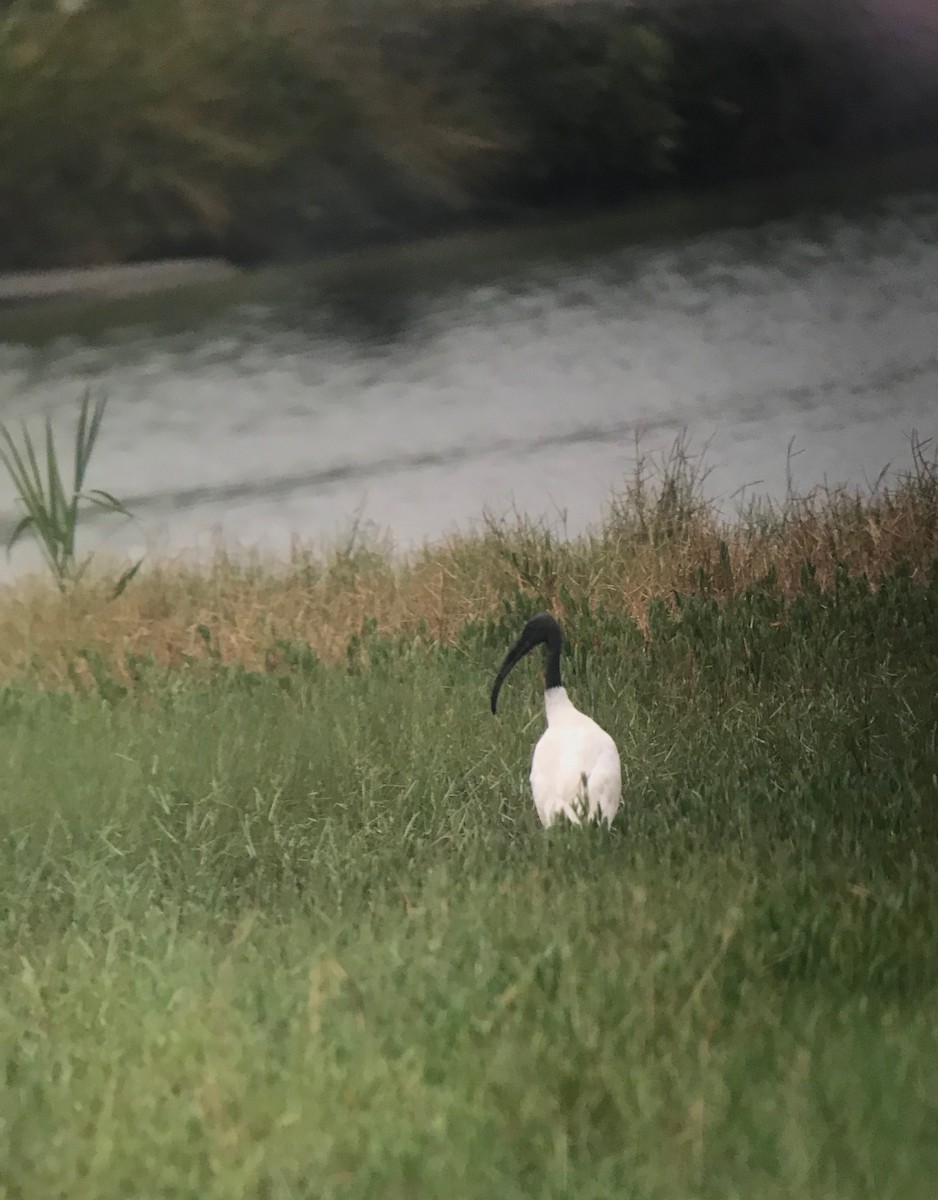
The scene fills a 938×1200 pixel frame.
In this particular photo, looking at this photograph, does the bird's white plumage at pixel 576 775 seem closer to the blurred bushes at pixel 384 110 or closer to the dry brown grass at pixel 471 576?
the dry brown grass at pixel 471 576

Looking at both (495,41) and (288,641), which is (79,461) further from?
(495,41)

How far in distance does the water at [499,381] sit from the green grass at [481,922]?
0.31 m

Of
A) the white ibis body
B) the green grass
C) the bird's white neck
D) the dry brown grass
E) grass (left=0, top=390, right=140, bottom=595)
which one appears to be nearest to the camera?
the green grass

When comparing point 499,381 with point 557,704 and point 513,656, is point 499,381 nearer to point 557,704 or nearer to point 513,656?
point 513,656

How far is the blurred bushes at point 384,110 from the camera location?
2.53m

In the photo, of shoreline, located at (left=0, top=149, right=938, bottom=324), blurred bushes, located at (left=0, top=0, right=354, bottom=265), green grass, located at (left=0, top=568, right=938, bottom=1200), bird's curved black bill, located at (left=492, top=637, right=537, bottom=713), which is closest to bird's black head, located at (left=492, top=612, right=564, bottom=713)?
bird's curved black bill, located at (left=492, top=637, right=537, bottom=713)

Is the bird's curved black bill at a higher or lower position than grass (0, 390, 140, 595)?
lower

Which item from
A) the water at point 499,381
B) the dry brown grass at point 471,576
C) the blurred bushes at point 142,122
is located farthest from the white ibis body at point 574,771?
the blurred bushes at point 142,122

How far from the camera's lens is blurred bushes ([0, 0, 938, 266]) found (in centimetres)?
253

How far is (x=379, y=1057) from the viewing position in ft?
5.88

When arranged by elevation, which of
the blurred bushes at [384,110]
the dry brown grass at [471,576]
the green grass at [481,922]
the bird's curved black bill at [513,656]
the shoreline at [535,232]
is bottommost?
the green grass at [481,922]

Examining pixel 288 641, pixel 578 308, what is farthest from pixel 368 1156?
pixel 578 308

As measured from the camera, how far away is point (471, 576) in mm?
2762

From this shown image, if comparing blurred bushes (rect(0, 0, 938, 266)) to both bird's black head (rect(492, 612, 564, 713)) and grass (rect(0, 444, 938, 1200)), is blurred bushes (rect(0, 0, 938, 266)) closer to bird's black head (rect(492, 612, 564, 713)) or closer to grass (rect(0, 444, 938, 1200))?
grass (rect(0, 444, 938, 1200))
